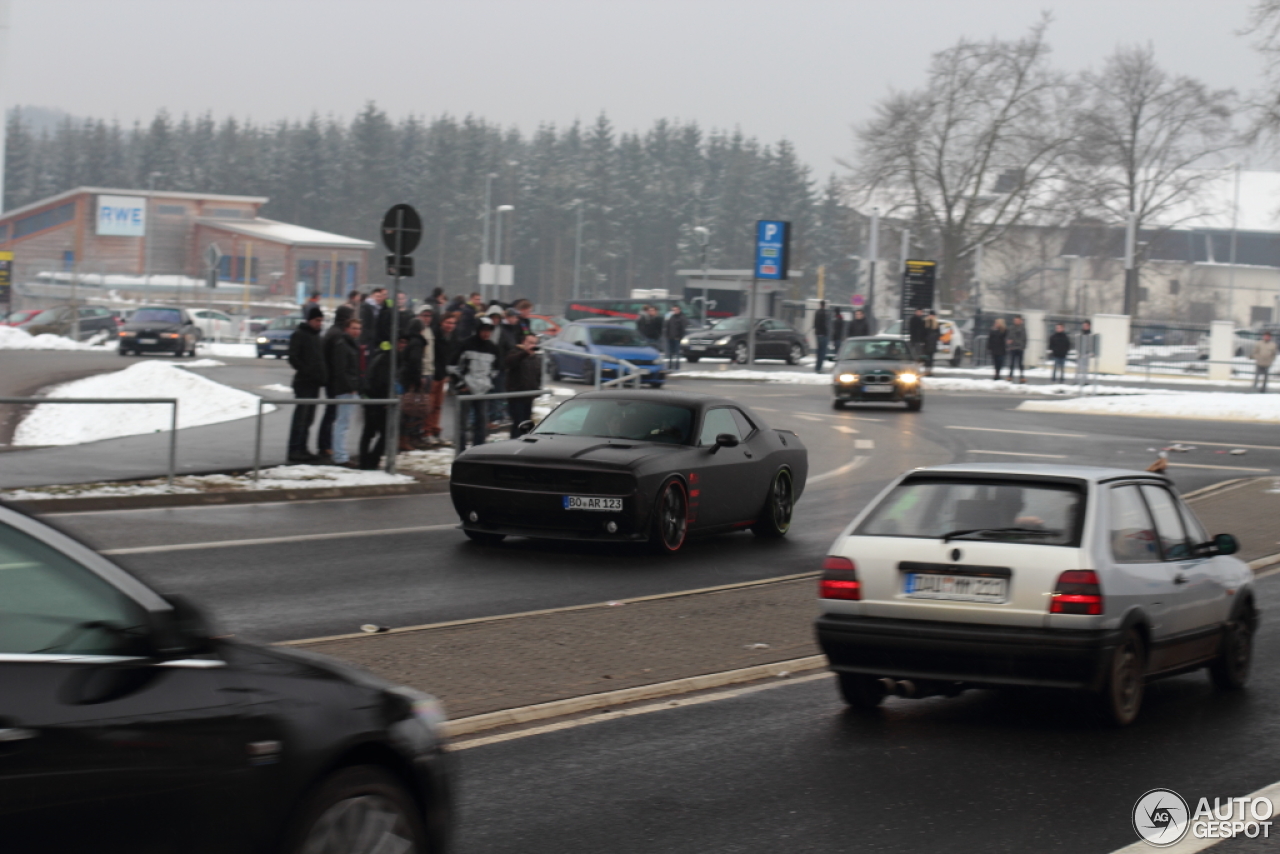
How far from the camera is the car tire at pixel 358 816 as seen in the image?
379 centimetres

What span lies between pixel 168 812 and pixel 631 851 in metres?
2.19

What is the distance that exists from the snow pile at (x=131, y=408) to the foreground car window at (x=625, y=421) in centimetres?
454

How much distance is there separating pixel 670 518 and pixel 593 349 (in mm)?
24963

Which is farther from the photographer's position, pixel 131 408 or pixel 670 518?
pixel 131 408

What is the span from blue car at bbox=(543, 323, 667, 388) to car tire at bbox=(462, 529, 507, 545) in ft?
75.6

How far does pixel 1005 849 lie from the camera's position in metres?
5.38

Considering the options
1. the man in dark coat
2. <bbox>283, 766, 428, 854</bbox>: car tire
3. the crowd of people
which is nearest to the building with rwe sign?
the crowd of people

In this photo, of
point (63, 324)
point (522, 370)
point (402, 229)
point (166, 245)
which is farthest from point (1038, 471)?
point (166, 245)

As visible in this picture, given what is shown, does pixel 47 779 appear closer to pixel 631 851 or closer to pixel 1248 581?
pixel 631 851

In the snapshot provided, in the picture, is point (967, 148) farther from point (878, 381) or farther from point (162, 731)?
point (162, 731)

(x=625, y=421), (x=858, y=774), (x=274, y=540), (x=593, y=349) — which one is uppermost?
(x=593, y=349)

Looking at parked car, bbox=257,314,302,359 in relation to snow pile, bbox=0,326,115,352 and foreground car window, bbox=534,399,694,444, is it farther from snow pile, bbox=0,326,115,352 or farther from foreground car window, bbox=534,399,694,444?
foreground car window, bbox=534,399,694,444

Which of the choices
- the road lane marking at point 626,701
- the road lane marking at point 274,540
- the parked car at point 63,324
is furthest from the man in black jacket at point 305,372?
the parked car at point 63,324

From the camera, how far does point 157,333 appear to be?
158 ft
